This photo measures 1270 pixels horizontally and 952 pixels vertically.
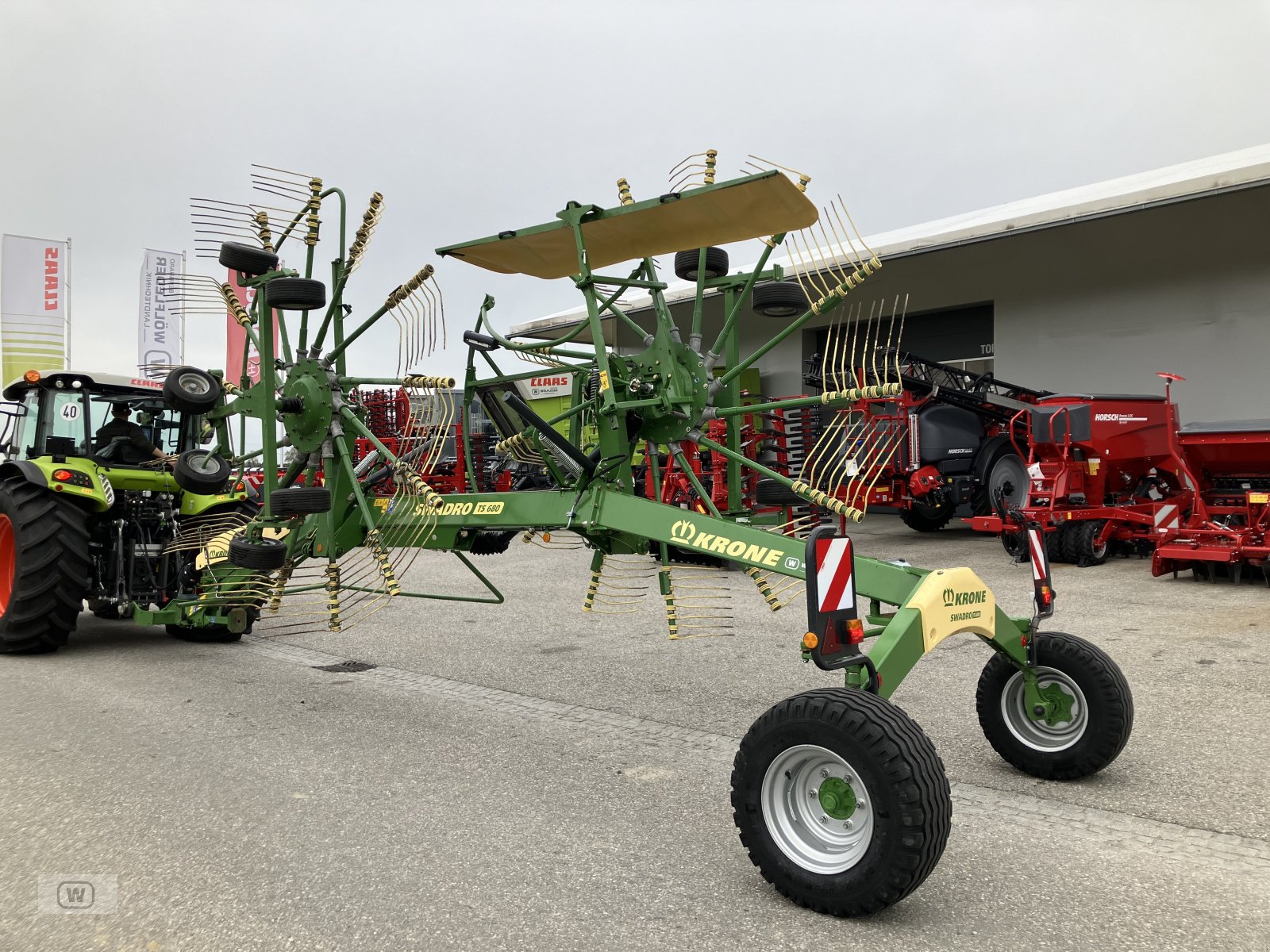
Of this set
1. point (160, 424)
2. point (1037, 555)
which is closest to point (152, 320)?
point (160, 424)

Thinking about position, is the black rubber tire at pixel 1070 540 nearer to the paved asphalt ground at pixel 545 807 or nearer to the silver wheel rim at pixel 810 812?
the paved asphalt ground at pixel 545 807

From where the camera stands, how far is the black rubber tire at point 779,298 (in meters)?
5.11

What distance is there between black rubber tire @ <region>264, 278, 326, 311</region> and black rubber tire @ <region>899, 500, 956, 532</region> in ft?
35.3

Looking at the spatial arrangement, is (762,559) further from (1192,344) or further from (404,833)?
(1192,344)

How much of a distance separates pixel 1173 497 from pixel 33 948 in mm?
10869

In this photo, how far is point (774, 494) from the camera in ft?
15.8

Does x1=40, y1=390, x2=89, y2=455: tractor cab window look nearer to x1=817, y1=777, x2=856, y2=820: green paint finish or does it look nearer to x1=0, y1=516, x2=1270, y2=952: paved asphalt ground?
x1=0, y1=516, x2=1270, y2=952: paved asphalt ground

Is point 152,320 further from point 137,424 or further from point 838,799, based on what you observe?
point 838,799

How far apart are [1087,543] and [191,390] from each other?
9439 millimetres

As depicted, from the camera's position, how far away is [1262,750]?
457 cm

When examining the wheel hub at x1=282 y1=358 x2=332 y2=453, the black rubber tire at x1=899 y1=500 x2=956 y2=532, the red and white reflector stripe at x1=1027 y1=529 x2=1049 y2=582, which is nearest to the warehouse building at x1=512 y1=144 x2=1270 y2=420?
the black rubber tire at x1=899 y1=500 x2=956 y2=532

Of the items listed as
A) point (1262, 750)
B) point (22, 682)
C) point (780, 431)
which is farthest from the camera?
point (780, 431)

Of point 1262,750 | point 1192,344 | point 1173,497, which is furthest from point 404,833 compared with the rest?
point 1192,344

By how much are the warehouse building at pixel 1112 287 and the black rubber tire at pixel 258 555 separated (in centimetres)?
807
